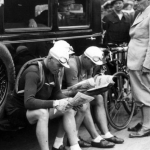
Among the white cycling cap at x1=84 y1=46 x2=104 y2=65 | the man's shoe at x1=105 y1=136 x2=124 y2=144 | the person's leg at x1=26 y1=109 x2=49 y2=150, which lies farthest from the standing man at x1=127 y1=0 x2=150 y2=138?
the person's leg at x1=26 y1=109 x2=49 y2=150

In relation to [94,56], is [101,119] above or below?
below

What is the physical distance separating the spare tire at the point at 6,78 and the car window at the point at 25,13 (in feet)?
1.38

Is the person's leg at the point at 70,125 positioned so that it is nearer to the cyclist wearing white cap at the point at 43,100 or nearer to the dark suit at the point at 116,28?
the cyclist wearing white cap at the point at 43,100

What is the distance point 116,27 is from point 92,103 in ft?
6.08

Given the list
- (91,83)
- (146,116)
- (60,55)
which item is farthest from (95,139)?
(60,55)

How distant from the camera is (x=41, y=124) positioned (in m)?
3.92

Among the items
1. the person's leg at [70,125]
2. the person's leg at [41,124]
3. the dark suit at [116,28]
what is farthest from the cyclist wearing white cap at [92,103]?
the dark suit at [116,28]

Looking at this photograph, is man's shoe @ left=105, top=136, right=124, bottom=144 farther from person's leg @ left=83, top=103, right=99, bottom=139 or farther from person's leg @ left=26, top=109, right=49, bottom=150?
person's leg @ left=26, top=109, right=49, bottom=150

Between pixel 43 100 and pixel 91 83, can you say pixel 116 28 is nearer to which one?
pixel 91 83

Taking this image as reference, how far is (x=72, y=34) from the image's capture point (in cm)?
527

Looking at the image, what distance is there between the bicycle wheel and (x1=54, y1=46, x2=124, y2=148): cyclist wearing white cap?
0.45m

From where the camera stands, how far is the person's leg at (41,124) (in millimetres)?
3902

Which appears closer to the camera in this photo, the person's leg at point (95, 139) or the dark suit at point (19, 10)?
the dark suit at point (19, 10)

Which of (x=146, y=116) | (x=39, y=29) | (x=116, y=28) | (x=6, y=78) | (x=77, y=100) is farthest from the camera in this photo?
(x=116, y=28)
